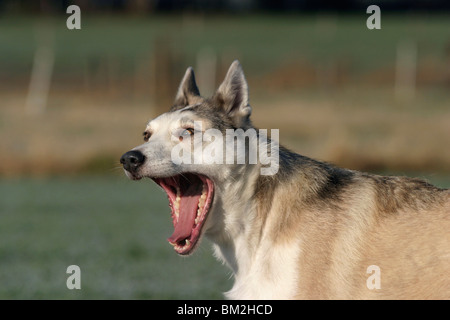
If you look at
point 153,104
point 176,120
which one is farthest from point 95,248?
point 153,104

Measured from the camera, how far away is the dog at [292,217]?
448 cm

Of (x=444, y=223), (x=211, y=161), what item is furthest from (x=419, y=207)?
(x=211, y=161)

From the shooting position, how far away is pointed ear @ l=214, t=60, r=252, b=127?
5.07m

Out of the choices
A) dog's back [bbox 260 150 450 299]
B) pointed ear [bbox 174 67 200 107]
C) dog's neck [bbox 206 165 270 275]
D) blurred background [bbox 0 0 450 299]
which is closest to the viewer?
dog's back [bbox 260 150 450 299]

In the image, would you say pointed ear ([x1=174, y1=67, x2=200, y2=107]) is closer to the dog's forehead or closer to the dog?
the dog

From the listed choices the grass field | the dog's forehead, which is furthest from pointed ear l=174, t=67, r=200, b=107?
the grass field

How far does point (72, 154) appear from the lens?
17.1 meters

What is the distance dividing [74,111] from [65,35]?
15.2m

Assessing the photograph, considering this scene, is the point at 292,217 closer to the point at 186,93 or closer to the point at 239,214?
the point at 239,214

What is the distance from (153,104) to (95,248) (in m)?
16.7

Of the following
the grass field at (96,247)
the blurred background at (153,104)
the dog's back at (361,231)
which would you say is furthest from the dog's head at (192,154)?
the grass field at (96,247)

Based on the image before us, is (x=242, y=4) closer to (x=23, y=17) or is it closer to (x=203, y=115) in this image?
(x=23, y=17)

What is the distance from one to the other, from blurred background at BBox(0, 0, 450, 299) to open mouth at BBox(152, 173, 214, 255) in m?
0.96

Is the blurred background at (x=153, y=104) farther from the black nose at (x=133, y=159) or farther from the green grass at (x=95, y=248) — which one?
the black nose at (x=133, y=159)
